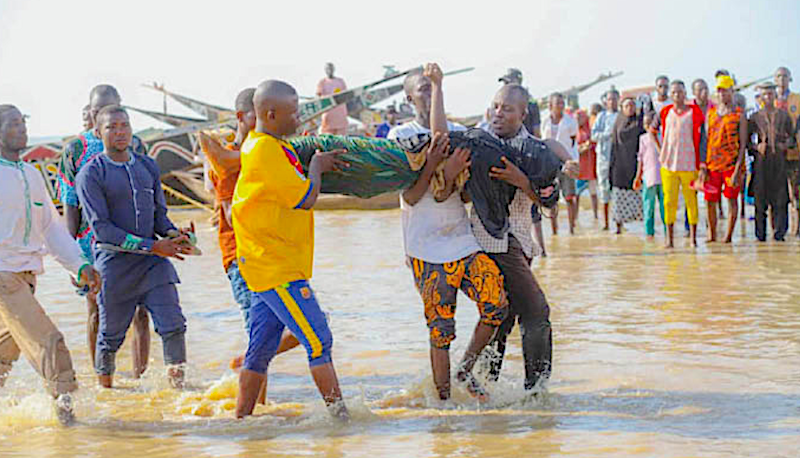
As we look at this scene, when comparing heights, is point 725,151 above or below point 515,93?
below

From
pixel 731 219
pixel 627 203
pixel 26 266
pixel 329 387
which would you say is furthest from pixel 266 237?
pixel 627 203

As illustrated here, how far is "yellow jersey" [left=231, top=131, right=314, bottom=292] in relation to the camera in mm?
4750

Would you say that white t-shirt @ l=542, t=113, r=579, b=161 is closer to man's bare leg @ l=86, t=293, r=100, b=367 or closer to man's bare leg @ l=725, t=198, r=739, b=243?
man's bare leg @ l=725, t=198, r=739, b=243

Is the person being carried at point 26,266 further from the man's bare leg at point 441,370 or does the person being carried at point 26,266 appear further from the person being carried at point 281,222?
the man's bare leg at point 441,370

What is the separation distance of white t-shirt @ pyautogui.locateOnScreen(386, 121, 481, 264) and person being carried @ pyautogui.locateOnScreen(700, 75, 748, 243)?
8.01 metres

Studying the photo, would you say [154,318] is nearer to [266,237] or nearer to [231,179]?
[231,179]

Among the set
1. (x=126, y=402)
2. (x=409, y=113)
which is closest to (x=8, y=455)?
(x=126, y=402)

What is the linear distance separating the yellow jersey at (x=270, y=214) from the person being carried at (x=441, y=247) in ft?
2.13

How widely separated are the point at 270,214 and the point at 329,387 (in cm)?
86

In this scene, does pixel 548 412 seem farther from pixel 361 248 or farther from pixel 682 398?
pixel 361 248

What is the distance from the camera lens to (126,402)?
19.2 ft

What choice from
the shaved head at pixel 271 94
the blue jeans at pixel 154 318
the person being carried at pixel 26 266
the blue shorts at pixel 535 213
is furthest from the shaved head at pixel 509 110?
the person being carried at pixel 26 266

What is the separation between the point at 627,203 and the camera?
14.1m

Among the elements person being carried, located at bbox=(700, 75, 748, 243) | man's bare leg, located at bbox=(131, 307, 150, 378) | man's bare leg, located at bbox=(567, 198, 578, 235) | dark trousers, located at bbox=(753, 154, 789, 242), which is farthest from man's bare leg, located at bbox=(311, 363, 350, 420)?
man's bare leg, located at bbox=(567, 198, 578, 235)
